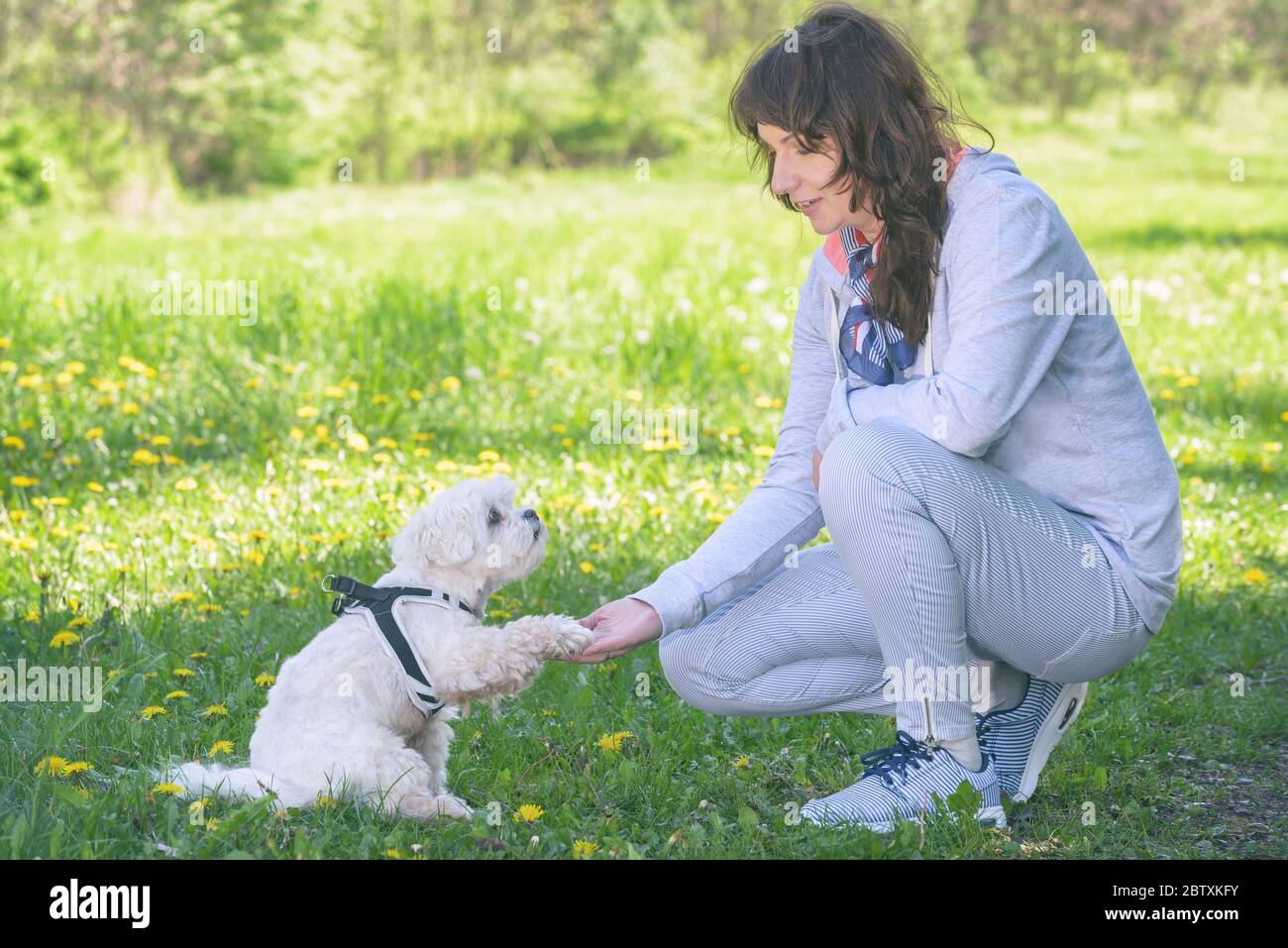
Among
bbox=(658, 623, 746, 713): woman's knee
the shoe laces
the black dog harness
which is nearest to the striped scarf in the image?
bbox=(658, 623, 746, 713): woman's knee

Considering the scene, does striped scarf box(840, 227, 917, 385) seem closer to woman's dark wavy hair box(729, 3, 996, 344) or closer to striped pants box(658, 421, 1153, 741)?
woman's dark wavy hair box(729, 3, 996, 344)

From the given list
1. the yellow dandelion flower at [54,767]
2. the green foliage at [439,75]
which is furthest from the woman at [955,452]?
the green foliage at [439,75]

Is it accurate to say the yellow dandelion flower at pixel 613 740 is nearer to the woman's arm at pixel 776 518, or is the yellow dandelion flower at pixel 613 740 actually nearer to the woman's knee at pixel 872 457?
the woman's arm at pixel 776 518

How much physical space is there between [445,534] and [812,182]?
Answer: 3.49 feet

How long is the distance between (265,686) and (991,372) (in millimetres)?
2029

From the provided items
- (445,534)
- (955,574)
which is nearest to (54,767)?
(445,534)

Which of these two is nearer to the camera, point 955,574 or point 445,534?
point 955,574

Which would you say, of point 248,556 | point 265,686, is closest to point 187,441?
point 248,556

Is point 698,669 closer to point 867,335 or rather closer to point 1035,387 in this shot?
point 867,335

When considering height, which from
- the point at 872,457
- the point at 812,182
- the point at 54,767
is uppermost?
the point at 812,182

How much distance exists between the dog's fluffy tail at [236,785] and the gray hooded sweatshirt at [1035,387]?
2.72 feet

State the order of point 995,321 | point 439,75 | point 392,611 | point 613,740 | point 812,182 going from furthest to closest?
point 439,75 → point 613,740 → point 392,611 → point 812,182 → point 995,321

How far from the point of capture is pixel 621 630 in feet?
9.89
